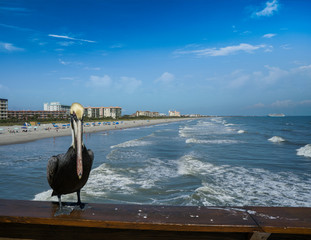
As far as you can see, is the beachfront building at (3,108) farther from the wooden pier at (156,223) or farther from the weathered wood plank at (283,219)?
the weathered wood plank at (283,219)

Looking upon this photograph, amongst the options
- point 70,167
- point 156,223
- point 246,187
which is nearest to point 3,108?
point 246,187

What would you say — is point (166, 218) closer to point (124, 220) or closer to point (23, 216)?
point (124, 220)

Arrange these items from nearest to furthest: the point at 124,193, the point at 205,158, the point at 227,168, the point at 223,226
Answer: the point at 223,226 → the point at 124,193 → the point at 227,168 → the point at 205,158

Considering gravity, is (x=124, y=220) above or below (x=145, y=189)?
above

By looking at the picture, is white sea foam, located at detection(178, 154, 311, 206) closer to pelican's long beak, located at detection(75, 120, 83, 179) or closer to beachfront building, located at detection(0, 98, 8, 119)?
pelican's long beak, located at detection(75, 120, 83, 179)

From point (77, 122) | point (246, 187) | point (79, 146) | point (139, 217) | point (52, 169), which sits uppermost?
point (77, 122)

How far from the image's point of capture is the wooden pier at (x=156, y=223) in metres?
1.50

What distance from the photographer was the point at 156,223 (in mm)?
1517

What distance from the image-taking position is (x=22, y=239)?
170 cm

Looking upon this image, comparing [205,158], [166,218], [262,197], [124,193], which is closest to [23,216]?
[166,218]

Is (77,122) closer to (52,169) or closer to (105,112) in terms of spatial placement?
(52,169)

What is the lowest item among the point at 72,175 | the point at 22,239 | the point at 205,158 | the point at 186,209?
the point at 205,158

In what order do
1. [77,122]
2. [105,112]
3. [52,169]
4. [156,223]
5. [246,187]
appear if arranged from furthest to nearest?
[105,112]
[246,187]
[52,169]
[77,122]
[156,223]

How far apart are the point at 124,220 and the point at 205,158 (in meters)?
13.4
